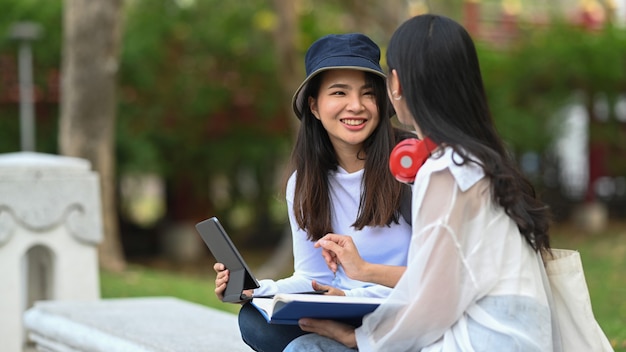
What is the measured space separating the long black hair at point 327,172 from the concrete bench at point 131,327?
0.96 meters

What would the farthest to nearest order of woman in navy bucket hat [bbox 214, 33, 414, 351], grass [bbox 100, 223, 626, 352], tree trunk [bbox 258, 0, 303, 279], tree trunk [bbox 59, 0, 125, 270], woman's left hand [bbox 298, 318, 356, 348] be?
tree trunk [bbox 258, 0, 303, 279], tree trunk [bbox 59, 0, 125, 270], grass [bbox 100, 223, 626, 352], woman in navy bucket hat [bbox 214, 33, 414, 351], woman's left hand [bbox 298, 318, 356, 348]

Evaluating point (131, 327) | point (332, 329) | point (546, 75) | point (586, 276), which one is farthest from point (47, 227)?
point (546, 75)

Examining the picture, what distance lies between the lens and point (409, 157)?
2.55m

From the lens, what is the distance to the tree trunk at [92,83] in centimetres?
991

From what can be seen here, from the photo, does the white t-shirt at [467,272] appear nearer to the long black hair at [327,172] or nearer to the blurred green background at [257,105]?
the long black hair at [327,172]

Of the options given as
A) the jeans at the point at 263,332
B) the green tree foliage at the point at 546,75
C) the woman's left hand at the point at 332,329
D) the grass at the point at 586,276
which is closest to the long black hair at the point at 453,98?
the woman's left hand at the point at 332,329

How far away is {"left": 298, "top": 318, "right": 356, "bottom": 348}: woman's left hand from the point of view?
2670mm

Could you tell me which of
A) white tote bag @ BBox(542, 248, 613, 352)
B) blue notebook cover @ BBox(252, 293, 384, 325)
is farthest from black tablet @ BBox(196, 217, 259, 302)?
white tote bag @ BBox(542, 248, 613, 352)

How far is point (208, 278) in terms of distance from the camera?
1440 centimetres

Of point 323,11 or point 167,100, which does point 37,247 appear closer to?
point 167,100

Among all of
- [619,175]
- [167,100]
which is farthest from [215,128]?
[619,175]

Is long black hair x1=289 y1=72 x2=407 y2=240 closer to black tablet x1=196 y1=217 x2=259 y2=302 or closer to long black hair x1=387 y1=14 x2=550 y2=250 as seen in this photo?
black tablet x1=196 y1=217 x2=259 y2=302

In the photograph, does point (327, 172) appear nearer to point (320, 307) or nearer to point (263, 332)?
point (263, 332)

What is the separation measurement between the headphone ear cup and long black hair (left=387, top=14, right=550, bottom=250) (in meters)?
0.06
